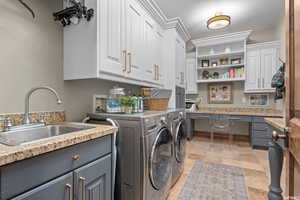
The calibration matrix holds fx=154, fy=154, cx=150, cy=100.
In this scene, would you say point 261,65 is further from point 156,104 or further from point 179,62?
point 156,104

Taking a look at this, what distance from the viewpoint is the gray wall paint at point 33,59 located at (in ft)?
3.50

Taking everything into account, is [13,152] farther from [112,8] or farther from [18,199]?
[112,8]

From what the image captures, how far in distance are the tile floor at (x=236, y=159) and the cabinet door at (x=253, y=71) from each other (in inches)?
54.4

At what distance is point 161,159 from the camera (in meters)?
1.46

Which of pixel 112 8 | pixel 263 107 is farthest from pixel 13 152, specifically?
pixel 263 107

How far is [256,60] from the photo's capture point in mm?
3559

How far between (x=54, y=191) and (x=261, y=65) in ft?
14.0

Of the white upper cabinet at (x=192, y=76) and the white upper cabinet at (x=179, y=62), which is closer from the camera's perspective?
the white upper cabinet at (x=179, y=62)

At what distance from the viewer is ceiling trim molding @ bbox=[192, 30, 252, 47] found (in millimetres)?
3512

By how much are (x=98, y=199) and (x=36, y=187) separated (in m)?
0.44

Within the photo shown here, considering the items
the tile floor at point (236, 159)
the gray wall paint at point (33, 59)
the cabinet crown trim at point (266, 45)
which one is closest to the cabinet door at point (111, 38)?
the gray wall paint at point (33, 59)

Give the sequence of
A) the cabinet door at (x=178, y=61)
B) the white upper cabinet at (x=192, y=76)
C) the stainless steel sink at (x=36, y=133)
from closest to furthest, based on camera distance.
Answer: the stainless steel sink at (x=36, y=133), the cabinet door at (x=178, y=61), the white upper cabinet at (x=192, y=76)

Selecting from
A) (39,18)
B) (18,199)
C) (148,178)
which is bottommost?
(148,178)

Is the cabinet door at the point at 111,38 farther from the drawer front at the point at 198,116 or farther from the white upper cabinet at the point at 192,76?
the white upper cabinet at the point at 192,76
